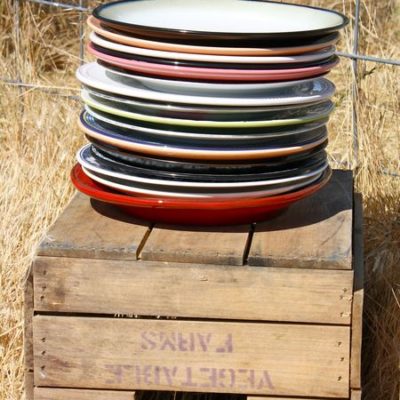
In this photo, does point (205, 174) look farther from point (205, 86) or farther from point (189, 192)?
point (205, 86)

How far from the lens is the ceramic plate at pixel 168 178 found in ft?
6.39

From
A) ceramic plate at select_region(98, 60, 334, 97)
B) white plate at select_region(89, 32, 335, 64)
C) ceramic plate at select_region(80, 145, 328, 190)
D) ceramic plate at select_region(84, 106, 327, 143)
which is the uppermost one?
white plate at select_region(89, 32, 335, 64)

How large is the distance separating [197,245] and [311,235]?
0.24 m

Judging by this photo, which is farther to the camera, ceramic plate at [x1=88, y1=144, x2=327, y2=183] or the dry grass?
the dry grass

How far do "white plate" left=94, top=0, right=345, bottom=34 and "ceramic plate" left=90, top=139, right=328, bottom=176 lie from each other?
0.33m

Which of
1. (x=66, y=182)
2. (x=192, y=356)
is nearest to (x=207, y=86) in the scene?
(x=192, y=356)

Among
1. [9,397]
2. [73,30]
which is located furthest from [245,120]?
[73,30]

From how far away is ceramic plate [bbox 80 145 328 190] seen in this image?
1.95m

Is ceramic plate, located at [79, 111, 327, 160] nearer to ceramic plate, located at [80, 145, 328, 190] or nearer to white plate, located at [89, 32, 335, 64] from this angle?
ceramic plate, located at [80, 145, 328, 190]

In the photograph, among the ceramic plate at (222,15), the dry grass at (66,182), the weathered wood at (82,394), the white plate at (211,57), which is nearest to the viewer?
the white plate at (211,57)

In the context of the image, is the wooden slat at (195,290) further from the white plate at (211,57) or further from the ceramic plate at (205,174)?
the white plate at (211,57)

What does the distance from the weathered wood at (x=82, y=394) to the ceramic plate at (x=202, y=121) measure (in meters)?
0.55

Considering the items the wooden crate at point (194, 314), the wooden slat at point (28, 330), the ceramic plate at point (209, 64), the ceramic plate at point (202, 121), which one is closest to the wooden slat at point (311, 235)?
the wooden crate at point (194, 314)

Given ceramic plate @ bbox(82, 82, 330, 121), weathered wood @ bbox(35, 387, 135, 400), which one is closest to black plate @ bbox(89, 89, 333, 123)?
ceramic plate @ bbox(82, 82, 330, 121)
